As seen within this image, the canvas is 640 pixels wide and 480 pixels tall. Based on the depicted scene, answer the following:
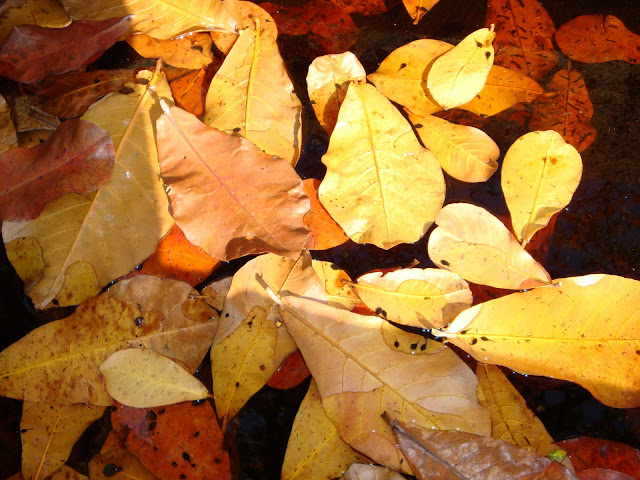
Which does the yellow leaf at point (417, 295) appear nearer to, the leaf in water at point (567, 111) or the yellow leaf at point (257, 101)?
the yellow leaf at point (257, 101)

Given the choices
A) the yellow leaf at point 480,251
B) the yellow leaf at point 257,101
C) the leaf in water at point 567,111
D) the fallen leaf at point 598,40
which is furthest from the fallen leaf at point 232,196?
the fallen leaf at point 598,40

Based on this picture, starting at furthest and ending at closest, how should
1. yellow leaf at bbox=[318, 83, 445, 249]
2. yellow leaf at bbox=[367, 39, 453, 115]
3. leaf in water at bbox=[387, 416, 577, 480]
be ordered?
yellow leaf at bbox=[367, 39, 453, 115] → yellow leaf at bbox=[318, 83, 445, 249] → leaf in water at bbox=[387, 416, 577, 480]

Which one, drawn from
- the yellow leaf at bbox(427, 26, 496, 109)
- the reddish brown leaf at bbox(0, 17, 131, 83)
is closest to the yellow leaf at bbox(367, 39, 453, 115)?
the yellow leaf at bbox(427, 26, 496, 109)

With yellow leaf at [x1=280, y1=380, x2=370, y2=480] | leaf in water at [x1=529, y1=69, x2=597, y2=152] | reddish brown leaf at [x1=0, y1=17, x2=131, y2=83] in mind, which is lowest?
yellow leaf at [x1=280, y1=380, x2=370, y2=480]

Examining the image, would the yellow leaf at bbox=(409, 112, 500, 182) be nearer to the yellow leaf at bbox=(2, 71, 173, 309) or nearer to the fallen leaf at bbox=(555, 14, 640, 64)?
the fallen leaf at bbox=(555, 14, 640, 64)

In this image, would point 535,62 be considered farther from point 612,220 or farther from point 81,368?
point 81,368

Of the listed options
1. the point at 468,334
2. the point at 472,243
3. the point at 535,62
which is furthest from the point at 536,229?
the point at 535,62
